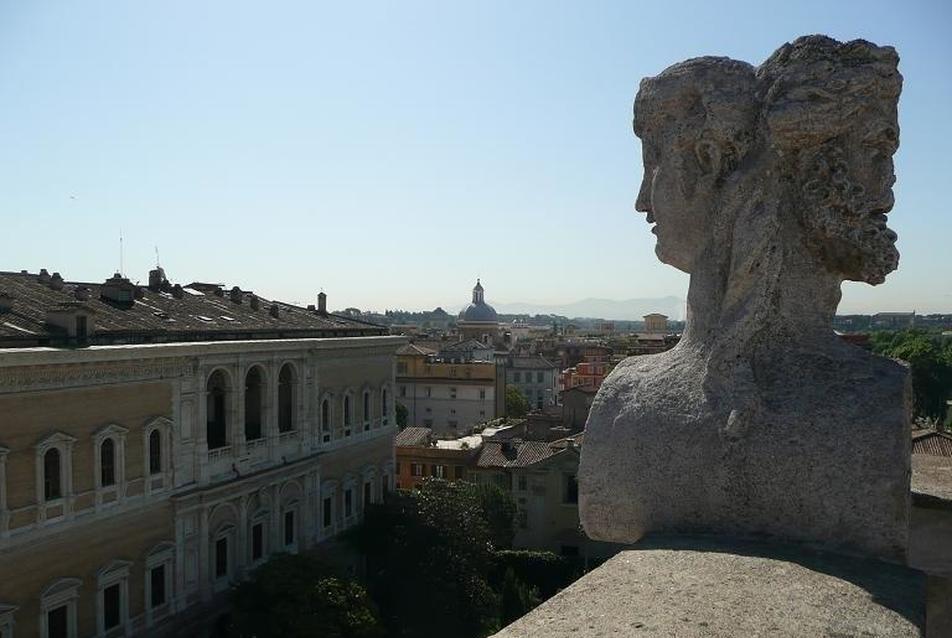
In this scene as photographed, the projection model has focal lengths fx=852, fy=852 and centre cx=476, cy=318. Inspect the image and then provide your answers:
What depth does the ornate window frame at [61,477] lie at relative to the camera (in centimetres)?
1677

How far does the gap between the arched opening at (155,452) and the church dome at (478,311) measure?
297ft

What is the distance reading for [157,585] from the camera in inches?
797

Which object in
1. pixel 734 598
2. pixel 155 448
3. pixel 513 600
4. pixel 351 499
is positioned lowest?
pixel 513 600

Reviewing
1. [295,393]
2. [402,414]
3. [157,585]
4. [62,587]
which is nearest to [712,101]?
[62,587]

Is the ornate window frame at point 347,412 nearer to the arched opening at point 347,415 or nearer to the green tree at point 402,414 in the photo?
the arched opening at point 347,415

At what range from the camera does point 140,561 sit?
19.6 metres

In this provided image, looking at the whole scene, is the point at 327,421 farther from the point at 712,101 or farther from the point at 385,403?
the point at 712,101

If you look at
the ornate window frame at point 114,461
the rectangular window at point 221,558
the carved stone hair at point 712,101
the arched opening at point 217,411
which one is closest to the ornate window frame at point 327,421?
the arched opening at point 217,411

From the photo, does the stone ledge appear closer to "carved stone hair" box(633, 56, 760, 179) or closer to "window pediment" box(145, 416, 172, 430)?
"carved stone hair" box(633, 56, 760, 179)

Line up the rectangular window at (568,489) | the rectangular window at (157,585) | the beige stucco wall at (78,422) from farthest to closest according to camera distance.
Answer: the rectangular window at (568,489), the rectangular window at (157,585), the beige stucco wall at (78,422)

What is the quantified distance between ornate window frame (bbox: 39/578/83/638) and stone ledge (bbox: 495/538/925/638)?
1738 centimetres

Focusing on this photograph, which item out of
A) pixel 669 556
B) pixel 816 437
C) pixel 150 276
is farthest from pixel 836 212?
pixel 150 276

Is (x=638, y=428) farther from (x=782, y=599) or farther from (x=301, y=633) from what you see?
(x=301, y=633)

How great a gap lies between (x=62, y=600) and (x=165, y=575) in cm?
322
